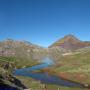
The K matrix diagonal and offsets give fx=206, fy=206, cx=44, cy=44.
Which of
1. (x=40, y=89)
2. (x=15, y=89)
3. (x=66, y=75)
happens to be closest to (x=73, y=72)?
(x=66, y=75)

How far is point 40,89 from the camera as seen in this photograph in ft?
266

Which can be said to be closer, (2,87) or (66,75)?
(2,87)

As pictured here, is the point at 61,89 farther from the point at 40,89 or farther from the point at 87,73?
the point at 87,73

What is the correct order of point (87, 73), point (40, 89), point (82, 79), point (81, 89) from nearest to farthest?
point (40, 89), point (81, 89), point (82, 79), point (87, 73)

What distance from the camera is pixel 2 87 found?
36.0 m

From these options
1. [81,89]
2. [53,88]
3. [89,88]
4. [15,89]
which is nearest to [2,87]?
[15,89]

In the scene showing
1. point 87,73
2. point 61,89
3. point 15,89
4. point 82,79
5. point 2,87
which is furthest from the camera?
point 87,73

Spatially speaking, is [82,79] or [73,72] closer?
[82,79]

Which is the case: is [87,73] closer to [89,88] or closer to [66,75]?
[66,75]

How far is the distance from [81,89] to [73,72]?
160 feet

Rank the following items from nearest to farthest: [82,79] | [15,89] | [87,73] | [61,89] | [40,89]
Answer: [15,89]
[40,89]
[61,89]
[82,79]
[87,73]

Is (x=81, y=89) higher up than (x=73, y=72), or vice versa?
(x=73, y=72)

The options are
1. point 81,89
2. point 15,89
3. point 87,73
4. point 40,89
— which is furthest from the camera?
point 87,73

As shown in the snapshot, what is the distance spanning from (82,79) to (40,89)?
53.5m
